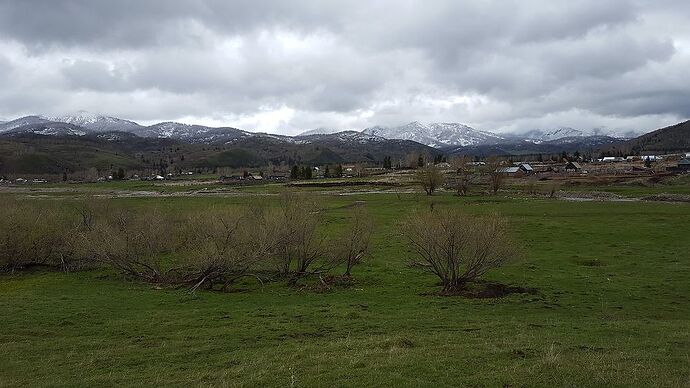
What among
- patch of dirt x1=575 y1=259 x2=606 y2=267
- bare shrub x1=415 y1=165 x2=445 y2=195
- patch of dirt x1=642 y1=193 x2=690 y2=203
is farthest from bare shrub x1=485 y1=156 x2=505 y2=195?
patch of dirt x1=575 y1=259 x2=606 y2=267

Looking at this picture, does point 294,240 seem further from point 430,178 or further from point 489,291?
point 430,178

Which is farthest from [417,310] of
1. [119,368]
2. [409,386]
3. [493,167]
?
[493,167]

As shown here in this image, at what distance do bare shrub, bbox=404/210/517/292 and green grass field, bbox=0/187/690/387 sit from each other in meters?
2.47

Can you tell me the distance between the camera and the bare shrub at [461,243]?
33.8 metres

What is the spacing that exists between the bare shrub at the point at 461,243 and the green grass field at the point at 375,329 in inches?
97.2

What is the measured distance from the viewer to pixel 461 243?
3403 cm

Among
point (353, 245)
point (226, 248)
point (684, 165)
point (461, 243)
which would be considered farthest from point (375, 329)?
point (684, 165)

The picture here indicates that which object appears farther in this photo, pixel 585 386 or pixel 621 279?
pixel 621 279

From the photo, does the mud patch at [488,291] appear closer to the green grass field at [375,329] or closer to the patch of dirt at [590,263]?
the green grass field at [375,329]

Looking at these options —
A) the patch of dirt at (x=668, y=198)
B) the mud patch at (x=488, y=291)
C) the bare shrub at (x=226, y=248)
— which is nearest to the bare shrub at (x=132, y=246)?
the bare shrub at (x=226, y=248)

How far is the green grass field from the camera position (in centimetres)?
1602

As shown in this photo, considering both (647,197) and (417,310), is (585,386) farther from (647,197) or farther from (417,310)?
(647,197)

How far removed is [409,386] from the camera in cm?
1438

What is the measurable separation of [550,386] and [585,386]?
1025mm
